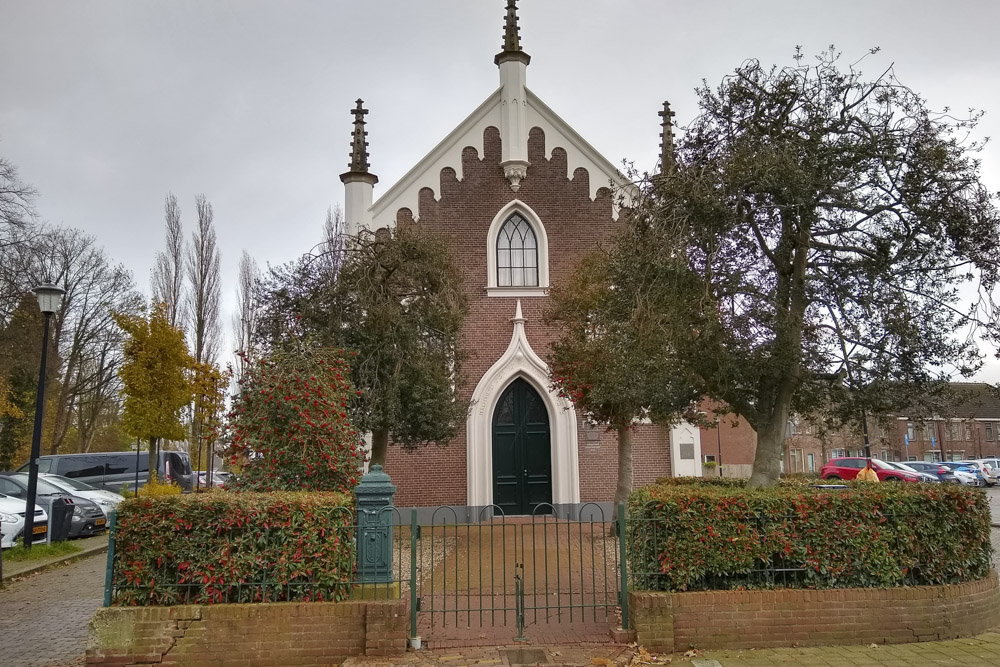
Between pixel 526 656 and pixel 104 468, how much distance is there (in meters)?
23.6

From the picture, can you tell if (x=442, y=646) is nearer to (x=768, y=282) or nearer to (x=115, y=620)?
(x=115, y=620)

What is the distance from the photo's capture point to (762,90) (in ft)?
29.2

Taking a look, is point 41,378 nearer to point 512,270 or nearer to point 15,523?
point 15,523

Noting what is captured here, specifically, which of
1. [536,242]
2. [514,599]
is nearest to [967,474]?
[536,242]

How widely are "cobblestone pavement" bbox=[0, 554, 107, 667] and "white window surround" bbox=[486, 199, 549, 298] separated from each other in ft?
34.5

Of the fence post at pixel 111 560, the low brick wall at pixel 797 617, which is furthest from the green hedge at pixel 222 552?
the low brick wall at pixel 797 617

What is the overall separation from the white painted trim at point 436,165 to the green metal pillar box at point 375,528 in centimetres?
1247

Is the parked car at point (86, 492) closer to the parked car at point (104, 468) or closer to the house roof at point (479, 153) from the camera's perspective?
the parked car at point (104, 468)

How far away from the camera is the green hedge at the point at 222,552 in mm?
6902

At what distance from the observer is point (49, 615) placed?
31.3ft

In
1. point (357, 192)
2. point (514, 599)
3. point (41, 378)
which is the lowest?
point (514, 599)

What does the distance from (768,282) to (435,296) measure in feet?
21.2

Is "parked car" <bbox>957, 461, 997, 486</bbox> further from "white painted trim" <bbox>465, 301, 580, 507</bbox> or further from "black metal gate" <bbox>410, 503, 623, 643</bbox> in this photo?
"black metal gate" <bbox>410, 503, 623, 643</bbox>

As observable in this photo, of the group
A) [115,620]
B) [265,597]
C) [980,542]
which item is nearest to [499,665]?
[265,597]
